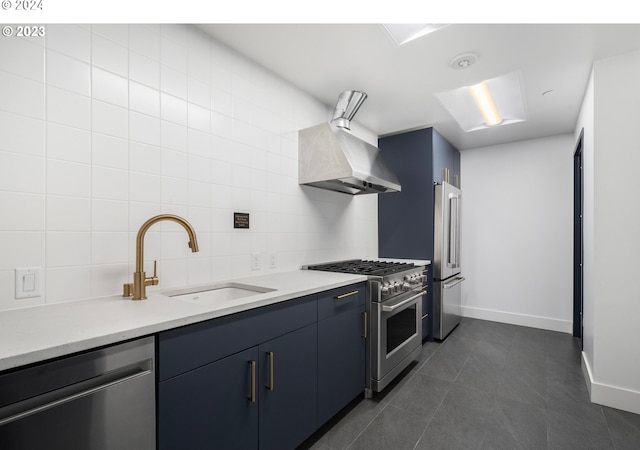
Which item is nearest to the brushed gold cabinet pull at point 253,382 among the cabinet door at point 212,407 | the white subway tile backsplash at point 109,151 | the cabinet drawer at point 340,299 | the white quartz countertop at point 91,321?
the cabinet door at point 212,407

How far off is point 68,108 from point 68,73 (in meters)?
0.16

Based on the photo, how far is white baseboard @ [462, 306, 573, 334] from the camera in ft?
12.2

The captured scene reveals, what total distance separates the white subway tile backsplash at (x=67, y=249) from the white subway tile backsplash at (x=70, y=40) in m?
0.80

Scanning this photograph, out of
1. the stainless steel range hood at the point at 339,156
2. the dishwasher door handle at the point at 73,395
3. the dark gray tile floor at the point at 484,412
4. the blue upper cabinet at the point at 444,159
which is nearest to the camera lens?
the dishwasher door handle at the point at 73,395

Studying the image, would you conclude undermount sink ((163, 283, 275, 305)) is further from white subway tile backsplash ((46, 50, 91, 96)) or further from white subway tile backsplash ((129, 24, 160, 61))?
white subway tile backsplash ((129, 24, 160, 61))

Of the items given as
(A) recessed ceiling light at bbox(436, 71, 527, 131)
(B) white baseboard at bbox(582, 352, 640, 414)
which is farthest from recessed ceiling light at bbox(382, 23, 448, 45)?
(B) white baseboard at bbox(582, 352, 640, 414)

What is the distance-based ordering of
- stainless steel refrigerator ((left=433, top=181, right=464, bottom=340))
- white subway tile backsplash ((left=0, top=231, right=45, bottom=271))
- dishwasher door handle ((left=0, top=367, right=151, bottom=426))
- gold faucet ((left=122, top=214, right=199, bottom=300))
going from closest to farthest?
dishwasher door handle ((left=0, top=367, right=151, bottom=426)) → white subway tile backsplash ((left=0, top=231, right=45, bottom=271)) → gold faucet ((left=122, top=214, right=199, bottom=300)) → stainless steel refrigerator ((left=433, top=181, right=464, bottom=340))

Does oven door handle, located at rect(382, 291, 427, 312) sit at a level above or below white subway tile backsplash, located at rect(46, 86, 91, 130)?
Result: below

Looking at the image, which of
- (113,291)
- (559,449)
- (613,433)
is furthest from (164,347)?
(613,433)

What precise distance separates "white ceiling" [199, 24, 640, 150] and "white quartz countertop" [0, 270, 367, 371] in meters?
1.62

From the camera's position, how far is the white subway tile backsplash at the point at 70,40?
4.19ft

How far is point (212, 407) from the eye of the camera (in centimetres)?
116

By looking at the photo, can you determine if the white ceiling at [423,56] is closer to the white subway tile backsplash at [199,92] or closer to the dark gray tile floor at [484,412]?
the white subway tile backsplash at [199,92]
